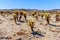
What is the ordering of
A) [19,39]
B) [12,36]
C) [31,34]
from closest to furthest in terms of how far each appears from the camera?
1. [19,39]
2. [12,36]
3. [31,34]

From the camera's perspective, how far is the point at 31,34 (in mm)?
19281

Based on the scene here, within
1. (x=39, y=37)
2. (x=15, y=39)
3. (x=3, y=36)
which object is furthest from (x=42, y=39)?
(x=3, y=36)

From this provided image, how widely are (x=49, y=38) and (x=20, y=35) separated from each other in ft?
10.2

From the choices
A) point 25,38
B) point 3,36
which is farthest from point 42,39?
point 3,36

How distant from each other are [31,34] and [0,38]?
3846 millimetres

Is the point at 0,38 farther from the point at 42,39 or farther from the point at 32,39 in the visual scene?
the point at 42,39

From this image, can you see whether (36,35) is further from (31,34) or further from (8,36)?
(8,36)

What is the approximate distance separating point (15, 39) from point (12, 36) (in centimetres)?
118

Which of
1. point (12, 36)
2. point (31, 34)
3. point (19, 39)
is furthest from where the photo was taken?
point (31, 34)

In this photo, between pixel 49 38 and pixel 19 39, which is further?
pixel 49 38

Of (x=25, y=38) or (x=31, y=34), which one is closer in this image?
(x=25, y=38)

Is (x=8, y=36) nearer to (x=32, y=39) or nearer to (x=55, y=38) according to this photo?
(x=32, y=39)

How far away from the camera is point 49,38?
59.6ft

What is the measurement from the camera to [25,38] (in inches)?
690
